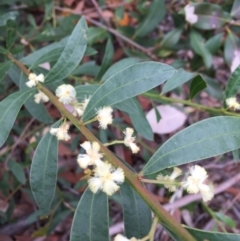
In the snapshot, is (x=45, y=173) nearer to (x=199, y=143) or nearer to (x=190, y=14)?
(x=199, y=143)

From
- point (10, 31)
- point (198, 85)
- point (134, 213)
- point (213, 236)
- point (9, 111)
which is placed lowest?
point (213, 236)

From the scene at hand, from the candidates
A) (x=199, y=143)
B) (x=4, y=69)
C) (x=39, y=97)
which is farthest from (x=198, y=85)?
(x=4, y=69)

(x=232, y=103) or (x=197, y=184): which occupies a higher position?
(x=232, y=103)

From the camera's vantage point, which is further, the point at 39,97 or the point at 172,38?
the point at 172,38

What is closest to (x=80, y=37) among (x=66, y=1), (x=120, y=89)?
(x=120, y=89)

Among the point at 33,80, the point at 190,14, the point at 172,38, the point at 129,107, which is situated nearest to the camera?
the point at 33,80

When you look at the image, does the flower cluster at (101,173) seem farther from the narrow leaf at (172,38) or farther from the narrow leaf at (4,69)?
→ the narrow leaf at (172,38)

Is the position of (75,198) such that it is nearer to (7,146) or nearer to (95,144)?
(7,146)
